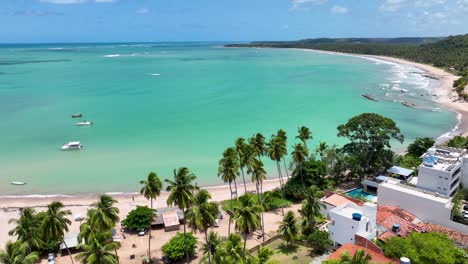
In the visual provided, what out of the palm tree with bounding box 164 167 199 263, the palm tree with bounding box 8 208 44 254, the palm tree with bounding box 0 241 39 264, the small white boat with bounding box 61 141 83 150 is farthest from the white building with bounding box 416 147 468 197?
the small white boat with bounding box 61 141 83 150

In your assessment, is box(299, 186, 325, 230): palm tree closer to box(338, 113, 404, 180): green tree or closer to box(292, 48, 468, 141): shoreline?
A: box(338, 113, 404, 180): green tree

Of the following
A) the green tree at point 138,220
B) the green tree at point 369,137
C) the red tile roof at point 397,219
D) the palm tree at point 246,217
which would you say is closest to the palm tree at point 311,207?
the red tile roof at point 397,219

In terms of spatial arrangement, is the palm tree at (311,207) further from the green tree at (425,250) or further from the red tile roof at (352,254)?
the green tree at (425,250)

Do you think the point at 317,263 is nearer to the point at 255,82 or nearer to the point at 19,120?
the point at 19,120

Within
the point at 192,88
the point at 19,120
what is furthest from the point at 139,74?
the point at 19,120


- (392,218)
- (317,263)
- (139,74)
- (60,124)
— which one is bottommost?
(317,263)

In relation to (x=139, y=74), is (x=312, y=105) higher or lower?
lower
